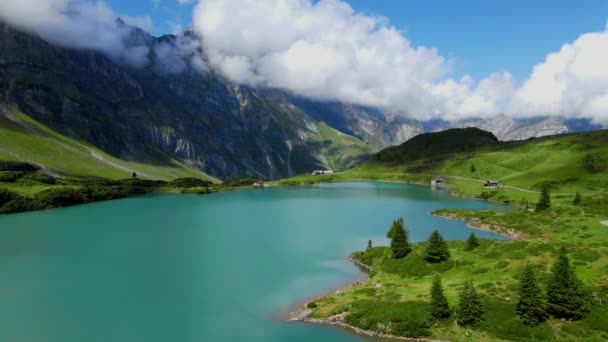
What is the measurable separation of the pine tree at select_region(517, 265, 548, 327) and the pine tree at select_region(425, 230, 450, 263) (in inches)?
831

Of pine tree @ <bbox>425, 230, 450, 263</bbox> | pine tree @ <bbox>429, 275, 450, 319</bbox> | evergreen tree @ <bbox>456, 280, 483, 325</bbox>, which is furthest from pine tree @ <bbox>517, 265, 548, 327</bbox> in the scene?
pine tree @ <bbox>425, 230, 450, 263</bbox>

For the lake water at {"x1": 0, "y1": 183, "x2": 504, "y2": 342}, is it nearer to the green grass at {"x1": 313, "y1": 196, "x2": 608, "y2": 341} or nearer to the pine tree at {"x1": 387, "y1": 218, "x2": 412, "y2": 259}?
the green grass at {"x1": 313, "y1": 196, "x2": 608, "y2": 341}

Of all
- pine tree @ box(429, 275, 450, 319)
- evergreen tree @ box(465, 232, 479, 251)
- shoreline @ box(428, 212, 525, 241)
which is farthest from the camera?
shoreline @ box(428, 212, 525, 241)

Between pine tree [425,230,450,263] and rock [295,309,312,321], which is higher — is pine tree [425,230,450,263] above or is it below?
above

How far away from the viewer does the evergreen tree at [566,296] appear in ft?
155

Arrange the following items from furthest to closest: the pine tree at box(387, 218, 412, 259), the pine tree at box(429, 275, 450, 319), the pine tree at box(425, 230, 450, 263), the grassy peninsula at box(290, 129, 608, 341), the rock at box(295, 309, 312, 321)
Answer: the pine tree at box(387, 218, 412, 259), the pine tree at box(425, 230, 450, 263), the rock at box(295, 309, 312, 321), the pine tree at box(429, 275, 450, 319), the grassy peninsula at box(290, 129, 608, 341)

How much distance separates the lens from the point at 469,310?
4884cm

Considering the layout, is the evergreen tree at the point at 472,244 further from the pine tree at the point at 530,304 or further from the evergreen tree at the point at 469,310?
the evergreen tree at the point at 469,310

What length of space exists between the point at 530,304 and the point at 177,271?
56014mm

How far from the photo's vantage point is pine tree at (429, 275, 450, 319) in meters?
50.0

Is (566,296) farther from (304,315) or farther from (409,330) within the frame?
(304,315)

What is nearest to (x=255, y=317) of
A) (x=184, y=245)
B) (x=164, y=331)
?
(x=164, y=331)

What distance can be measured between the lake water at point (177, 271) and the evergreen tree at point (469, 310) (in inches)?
478

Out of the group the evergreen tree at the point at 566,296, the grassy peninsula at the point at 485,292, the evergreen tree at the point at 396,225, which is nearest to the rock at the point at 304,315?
the grassy peninsula at the point at 485,292
